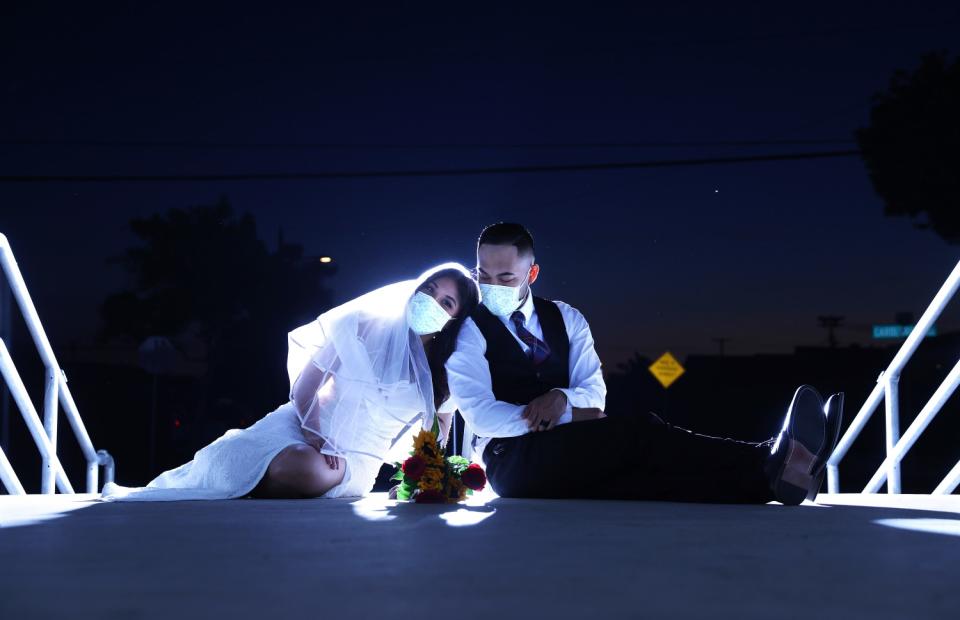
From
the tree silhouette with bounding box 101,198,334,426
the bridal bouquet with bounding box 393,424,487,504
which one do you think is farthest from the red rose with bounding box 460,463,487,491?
the tree silhouette with bounding box 101,198,334,426

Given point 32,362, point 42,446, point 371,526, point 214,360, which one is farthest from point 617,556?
point 214,360

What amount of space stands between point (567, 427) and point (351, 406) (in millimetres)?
1027

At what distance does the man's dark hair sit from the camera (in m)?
4.53

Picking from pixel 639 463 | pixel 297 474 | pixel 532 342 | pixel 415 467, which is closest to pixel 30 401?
pixel 297 474

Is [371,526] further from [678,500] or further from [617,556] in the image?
[678,500]

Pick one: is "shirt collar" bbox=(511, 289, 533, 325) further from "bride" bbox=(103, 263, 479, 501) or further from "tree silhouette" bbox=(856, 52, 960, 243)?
"tree silhouette" bbox=(856, 52, 960, 243)

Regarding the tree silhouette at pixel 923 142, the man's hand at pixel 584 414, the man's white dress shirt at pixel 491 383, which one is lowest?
the man's hand at pixel 584 414

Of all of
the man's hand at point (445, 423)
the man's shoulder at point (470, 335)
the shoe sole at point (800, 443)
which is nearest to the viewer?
the shoe sole at point (800, 443)

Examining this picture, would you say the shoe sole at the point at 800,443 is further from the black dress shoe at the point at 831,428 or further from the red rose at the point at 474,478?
the red rose at the point at 474,478

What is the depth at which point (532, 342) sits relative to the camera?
4.52m

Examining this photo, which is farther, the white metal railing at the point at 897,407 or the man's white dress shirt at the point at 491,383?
the white metal railing at the point at 897,407

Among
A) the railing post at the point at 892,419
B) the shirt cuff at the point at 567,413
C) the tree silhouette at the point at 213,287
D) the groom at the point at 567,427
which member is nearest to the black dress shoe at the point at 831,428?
the groom at the point at 567,427

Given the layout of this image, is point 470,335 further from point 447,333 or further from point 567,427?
point 567,427

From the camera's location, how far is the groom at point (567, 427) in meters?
3.87
